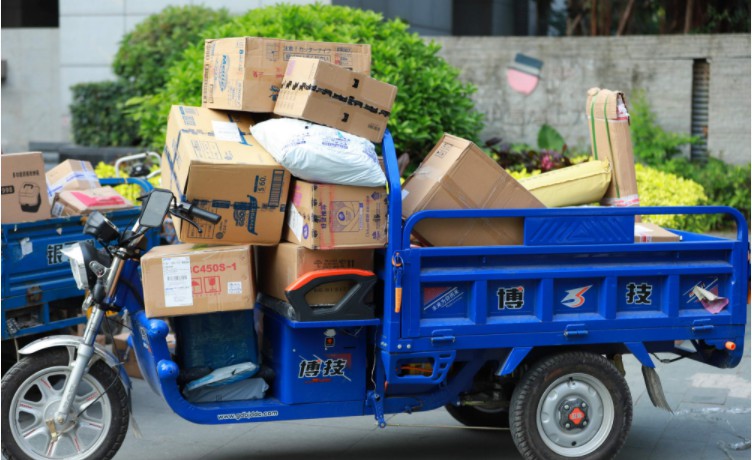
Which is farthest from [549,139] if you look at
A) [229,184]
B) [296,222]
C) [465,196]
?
[229,184]

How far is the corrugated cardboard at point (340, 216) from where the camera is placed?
466 centimetres

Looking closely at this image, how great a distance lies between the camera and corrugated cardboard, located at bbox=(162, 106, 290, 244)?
470 centimetres

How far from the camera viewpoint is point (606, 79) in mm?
13555

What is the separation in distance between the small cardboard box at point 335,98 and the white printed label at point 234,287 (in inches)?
32.9

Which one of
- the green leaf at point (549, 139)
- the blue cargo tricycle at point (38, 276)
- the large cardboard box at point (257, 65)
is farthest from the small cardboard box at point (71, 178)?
the green leaf at point (549, 139)

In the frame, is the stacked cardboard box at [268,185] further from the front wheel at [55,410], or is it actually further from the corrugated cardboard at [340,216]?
the front wheel at [55,410]

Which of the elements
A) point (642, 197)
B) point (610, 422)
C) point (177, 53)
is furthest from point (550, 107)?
point (610, 422)

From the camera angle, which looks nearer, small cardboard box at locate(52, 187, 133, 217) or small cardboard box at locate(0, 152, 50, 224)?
small cardboard box at locate(0, 152, 50, 224)

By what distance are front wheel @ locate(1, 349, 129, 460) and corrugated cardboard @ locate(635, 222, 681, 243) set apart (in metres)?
2.75

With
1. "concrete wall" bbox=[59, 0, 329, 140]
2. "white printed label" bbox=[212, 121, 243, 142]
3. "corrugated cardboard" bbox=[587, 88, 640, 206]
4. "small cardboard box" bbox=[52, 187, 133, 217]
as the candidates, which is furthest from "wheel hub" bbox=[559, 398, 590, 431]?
"concrete wall" bbox=[59, 0, 329, 140]

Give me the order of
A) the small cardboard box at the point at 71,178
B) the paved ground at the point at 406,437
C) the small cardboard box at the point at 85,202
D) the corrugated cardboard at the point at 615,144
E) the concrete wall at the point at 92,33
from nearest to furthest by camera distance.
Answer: the paved ground at the point at 406,437, the corrugated cardboard at the point at 615,144, the small cardboard box at the point at 85,202, the small cardboard box at the point at 71,178, the concrete wall at the point at 92,33

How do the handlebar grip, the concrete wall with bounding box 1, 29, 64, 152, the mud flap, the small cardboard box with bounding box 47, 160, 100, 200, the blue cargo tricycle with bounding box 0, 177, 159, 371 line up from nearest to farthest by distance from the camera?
the handlebar grip
the mud flap
the blue cargo tricycle with bounding box 0, 177, 159, 371
the small cardboard box with bounding box 47, 160, 100, 200
the concrete wall with bounding box 1, 29, 64, 152

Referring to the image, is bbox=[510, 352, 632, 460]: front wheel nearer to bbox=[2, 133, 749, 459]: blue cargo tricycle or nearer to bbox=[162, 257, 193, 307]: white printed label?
bbox=[2, 133, 749, 459]: blue cargo tricycle

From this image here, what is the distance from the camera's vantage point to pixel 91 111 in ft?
49.0
